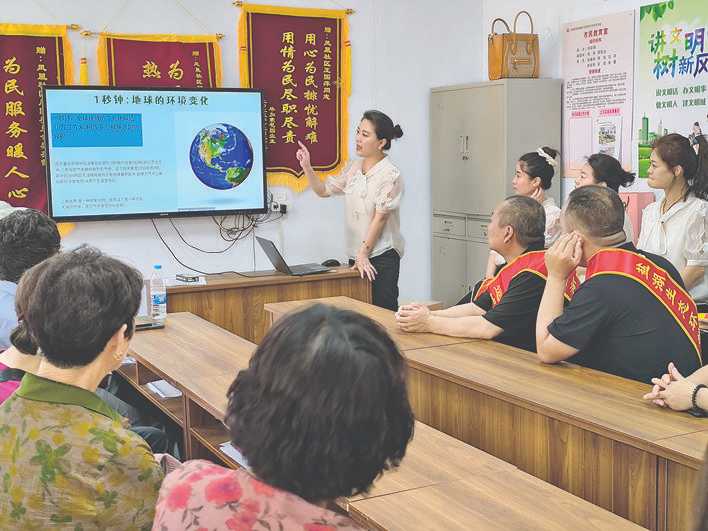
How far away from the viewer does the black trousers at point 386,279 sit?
17.5ft

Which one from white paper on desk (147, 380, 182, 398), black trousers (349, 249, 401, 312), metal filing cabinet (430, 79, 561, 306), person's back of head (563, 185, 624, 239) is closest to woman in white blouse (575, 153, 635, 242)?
metal filing cabinet (430, 79, 561, 306)

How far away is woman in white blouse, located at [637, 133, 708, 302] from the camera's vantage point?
416cm

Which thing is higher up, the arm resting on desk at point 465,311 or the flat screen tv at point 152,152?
the flat screen tv at point 152,152

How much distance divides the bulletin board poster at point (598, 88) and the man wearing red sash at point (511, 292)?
2.25 m

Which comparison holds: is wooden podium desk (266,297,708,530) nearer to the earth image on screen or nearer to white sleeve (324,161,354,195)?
white sleeve (324,161,354,195)

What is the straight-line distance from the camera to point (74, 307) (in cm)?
165

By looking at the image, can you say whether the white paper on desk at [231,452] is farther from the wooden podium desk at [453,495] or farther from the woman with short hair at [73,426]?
the woman with short hair at [73,426]

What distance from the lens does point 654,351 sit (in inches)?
102

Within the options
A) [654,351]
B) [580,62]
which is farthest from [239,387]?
[580,62]

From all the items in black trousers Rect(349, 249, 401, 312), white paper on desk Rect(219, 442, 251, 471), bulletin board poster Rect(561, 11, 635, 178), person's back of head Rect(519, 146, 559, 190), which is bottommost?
white paper on desk Rect(219, 442, 251, 471)

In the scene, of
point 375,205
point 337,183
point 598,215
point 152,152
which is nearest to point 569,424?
point 598,215

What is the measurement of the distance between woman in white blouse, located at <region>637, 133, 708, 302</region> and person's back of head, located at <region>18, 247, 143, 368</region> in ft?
10.4

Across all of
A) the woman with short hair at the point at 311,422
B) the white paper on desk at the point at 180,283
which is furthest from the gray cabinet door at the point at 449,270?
the woman with short hair at the point at 311,422

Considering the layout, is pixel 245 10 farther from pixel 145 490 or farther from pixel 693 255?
pixel 145 490
